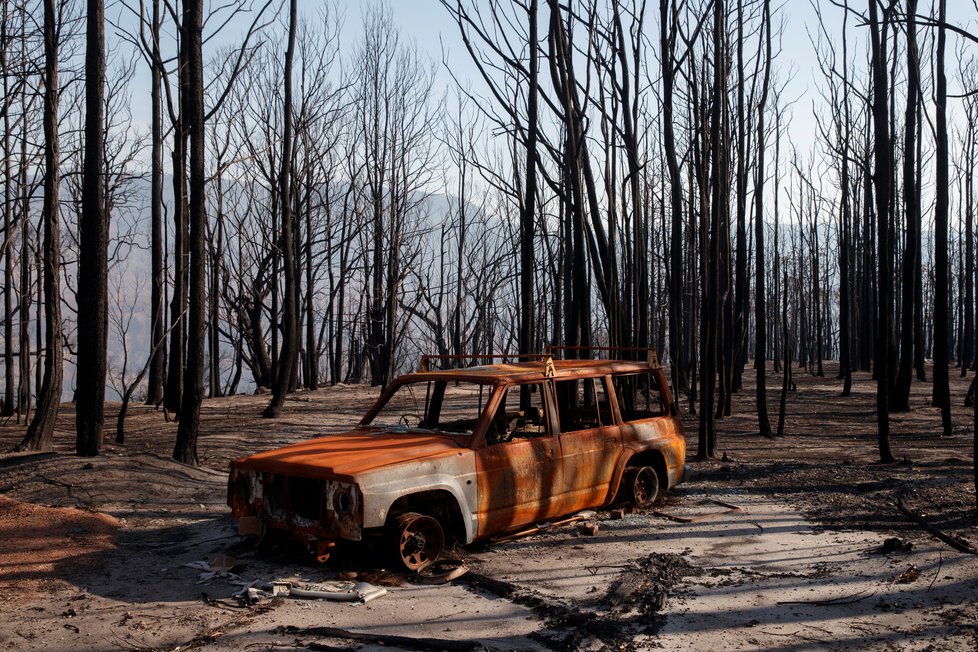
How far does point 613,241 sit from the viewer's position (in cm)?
1608

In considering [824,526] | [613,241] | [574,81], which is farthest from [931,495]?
[574,81]

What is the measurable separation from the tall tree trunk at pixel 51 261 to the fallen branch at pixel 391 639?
8524 mm

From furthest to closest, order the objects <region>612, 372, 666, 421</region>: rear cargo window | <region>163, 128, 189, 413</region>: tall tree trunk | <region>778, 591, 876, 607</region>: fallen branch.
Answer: <region>163, 128, 189, 413</region>: tall tree trunk → <region>612, 372, 666, 421</region>: rear cargo window → <region>778, 591, 876, 607</region>: fallen branch

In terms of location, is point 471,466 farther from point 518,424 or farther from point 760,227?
point 760,227

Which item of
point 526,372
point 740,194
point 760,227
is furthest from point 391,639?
point 740,194

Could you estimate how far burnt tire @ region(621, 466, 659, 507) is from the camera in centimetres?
800

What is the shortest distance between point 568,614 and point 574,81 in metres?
12.1

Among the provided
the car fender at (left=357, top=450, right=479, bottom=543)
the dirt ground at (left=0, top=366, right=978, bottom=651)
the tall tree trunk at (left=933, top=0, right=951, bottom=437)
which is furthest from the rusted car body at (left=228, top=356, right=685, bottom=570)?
the tall tree trunk at (left=933, top=0, right=951, bottom=437)

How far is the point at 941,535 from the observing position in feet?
21.8

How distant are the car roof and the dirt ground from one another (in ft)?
4.52

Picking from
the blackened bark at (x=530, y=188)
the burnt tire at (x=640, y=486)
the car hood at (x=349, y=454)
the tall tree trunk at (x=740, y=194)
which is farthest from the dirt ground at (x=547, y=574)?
the tall tree trunk at (x=740, y=194)

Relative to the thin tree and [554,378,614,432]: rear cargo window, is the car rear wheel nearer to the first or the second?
[554,378,614,432]: rear cargo window

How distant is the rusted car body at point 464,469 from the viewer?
5851 millimetres

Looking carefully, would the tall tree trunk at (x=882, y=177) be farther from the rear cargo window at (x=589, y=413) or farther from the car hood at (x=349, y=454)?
the car hood at (x=349, y=454)
